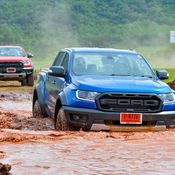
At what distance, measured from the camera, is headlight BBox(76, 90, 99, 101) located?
12.6 m

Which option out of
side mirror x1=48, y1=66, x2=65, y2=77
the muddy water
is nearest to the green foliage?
side mirror x1=48, y1=66, x2=65, y2=77

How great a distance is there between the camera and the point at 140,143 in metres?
11.4

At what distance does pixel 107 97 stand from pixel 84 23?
66349 mm

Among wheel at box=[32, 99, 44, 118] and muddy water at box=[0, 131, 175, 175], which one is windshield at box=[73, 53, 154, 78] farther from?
wheel at box=[32, 99, 44, 118]

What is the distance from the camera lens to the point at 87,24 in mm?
78375

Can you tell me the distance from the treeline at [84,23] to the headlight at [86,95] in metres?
55.3

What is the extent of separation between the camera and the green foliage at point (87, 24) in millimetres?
71625

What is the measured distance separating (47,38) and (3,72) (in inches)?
1675

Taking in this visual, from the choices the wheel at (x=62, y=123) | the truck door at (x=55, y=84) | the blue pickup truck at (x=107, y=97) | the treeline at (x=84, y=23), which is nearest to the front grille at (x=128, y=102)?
the blue pickup truck at (x=107, y=97)

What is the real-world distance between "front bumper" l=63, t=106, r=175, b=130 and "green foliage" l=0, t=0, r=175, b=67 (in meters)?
53.6

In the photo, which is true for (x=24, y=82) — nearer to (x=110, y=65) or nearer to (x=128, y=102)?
(x=110, y=65)

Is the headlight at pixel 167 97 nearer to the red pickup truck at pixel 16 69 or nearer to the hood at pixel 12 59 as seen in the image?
the red pickup truck at pixel 16 69

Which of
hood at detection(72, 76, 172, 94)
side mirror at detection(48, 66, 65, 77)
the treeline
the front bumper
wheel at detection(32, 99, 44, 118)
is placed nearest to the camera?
the front bumper

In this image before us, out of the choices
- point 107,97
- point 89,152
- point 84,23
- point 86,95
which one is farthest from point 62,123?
point 84,23
